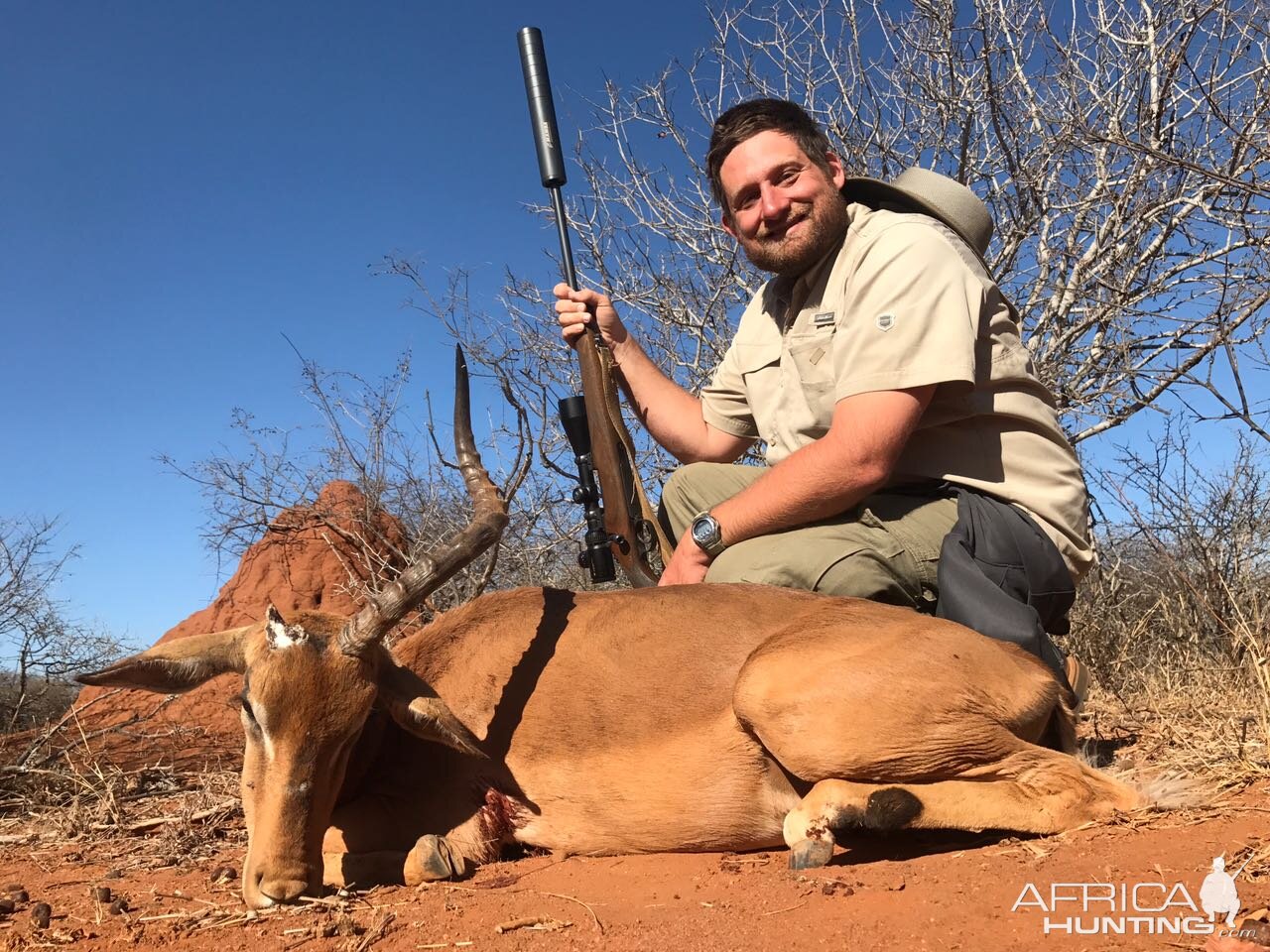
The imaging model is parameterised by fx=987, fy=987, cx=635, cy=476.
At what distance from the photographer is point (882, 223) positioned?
4801 millimetres

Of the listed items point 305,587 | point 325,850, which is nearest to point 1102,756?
point 325,850

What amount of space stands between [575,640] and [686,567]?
39.0 inches

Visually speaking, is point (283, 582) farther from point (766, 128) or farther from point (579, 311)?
point (766, 128)

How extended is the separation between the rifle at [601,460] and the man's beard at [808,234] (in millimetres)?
1291

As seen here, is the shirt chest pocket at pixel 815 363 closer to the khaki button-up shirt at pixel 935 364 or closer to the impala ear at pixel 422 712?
the khaki button-up shirt at pixel 935 364

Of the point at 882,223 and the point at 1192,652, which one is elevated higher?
the point at 882,223

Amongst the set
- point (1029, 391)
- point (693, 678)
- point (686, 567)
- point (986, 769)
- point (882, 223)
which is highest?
point (882, 223)

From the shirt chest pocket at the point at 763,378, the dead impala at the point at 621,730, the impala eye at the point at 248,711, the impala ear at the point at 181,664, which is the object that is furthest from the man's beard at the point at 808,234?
the impala eye at the point at 248,711

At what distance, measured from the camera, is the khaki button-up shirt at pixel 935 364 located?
14.2 feet

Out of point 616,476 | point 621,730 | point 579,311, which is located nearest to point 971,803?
point 621,730

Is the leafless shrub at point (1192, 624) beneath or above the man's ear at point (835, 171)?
beneath

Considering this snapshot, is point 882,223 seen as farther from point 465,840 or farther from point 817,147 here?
point 465,840

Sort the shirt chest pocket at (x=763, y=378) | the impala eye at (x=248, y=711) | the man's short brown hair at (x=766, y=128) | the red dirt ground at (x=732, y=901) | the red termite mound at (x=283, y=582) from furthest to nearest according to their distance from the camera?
the red termite mound at (x=283, y=582), the shirt chest pocket at (x=763, y=378), the man's short brown hair at (x=766, y=128), the impala eye at (x=248, y=711), the red dirt ground at (x=732, y=901)

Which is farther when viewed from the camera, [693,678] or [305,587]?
[305,587]
